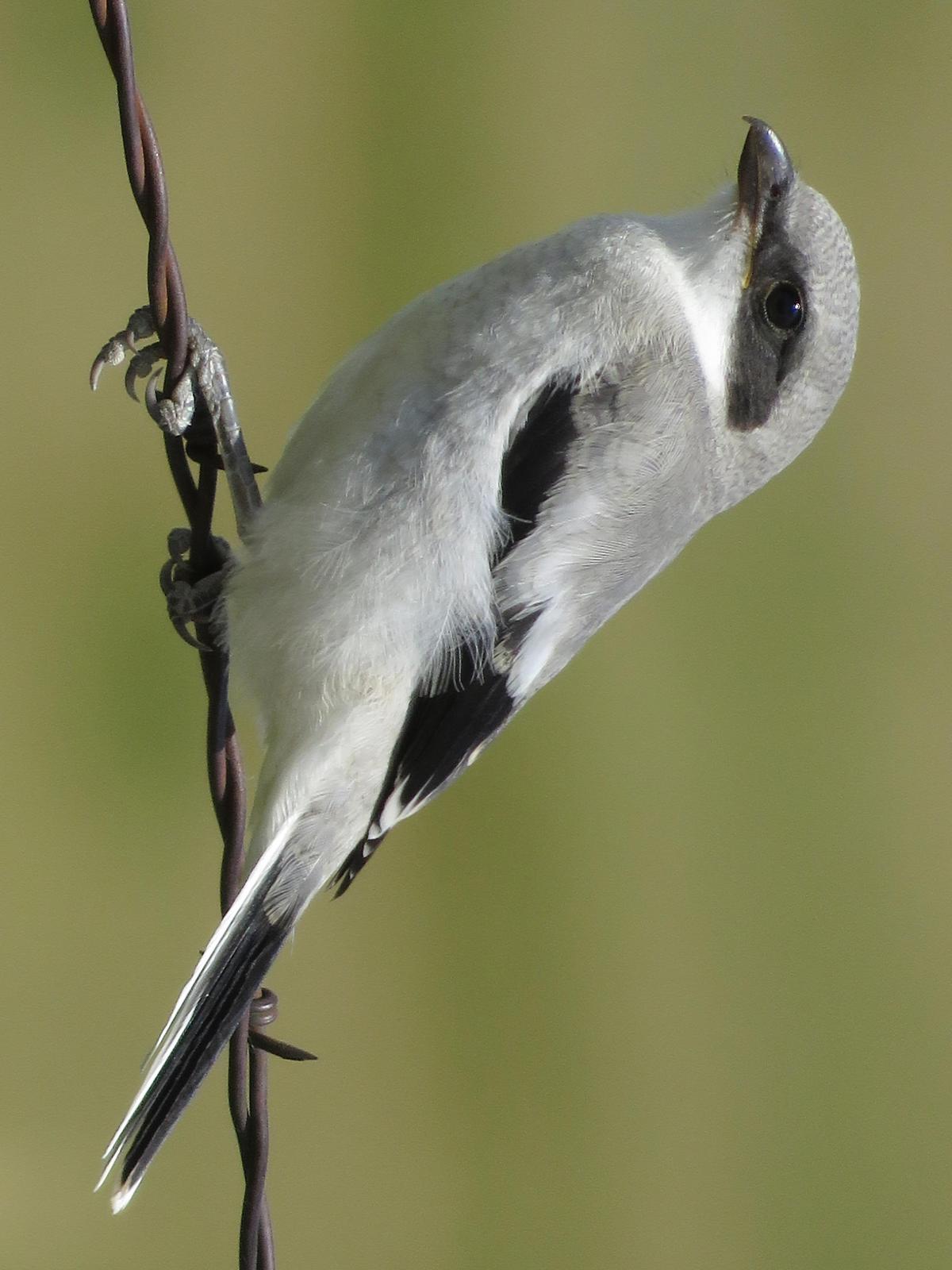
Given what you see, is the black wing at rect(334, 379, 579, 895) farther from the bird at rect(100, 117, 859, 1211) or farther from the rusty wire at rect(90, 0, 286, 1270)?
the rusty wire at rect(90, 0, 286, 1270)

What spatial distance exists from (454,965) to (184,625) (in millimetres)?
1489

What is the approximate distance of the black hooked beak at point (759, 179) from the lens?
1489 mm

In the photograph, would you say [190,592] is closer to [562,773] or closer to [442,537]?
[442,537]

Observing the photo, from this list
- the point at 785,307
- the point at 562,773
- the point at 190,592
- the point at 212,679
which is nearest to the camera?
the point at 212,679

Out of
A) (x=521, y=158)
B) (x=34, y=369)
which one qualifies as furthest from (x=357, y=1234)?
(x=521, y=158)

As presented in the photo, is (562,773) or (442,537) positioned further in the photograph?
(562,773)

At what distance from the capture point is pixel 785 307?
148cm

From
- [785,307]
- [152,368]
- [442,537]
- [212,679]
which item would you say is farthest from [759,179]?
[212,679]

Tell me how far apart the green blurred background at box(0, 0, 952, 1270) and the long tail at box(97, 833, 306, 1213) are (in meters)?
1.15

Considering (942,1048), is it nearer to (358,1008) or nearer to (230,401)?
(358,1008)

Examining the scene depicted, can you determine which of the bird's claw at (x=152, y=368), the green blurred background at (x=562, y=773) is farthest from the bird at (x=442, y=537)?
the green blurred background at (x=562, y=773)

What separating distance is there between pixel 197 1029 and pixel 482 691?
1.53 ft

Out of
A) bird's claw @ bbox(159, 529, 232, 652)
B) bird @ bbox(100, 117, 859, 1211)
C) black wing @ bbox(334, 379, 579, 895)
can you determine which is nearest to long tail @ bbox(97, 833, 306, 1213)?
bird @ bbox(100, 117, 859, 1211)

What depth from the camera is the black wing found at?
1.28 m
